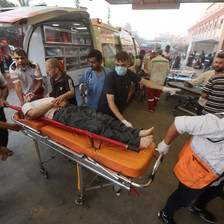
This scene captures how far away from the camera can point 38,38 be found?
3.51m

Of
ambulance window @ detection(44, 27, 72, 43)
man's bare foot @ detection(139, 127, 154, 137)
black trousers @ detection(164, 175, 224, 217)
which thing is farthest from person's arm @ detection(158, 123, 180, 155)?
ambulance window @ detection(44, 27, 72, 43)

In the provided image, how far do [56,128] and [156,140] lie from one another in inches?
90.4

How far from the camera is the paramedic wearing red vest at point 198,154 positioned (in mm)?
1016

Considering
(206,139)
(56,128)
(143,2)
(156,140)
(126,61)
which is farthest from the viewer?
(143,2)

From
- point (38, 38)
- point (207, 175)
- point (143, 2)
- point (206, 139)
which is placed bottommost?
point (207, 175)

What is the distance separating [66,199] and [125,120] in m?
1.31

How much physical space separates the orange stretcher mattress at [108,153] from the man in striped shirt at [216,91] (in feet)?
4.70

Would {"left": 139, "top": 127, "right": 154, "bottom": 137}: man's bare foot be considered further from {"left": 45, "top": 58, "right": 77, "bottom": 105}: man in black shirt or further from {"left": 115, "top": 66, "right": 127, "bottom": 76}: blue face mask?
{"left": 45, "top": 58, "right": 77, "bottom": 105}: man in black shirt

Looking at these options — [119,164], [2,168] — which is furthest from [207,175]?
[2,168]

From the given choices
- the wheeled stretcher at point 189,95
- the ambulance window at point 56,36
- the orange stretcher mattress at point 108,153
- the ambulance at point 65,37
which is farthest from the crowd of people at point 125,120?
the ambulance window at point 56,36

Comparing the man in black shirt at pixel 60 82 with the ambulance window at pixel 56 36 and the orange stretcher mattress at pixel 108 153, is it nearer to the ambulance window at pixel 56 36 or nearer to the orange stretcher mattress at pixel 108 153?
the orange stretcher mattress at pixel 108 153

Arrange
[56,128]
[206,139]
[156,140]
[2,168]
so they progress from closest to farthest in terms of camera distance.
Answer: [206,139] → [56,128] → [2,168] → [156,140]

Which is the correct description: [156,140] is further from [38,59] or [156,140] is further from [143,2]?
[143,2]

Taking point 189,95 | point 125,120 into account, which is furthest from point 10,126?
point 189,95
